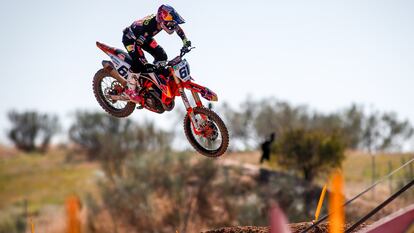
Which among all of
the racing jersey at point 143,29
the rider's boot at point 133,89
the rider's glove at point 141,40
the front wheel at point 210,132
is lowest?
the front wheel at point 210,132

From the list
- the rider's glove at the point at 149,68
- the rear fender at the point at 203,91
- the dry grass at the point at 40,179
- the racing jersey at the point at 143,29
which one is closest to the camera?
the rear fender at the point at 203,91

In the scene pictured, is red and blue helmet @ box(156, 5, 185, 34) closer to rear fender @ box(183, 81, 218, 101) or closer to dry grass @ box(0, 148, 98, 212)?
rear fender @ box(183, 81, 218, 101)

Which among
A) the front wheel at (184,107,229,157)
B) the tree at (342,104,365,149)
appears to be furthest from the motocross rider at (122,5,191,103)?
the tree at (342,104,365,149)

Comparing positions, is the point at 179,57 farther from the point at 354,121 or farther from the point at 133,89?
the point at 354,121

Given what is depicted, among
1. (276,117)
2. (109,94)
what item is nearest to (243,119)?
(276,117)

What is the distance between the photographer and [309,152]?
45281 mm

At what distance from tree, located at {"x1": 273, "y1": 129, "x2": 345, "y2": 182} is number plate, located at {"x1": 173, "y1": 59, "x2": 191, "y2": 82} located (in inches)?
1394

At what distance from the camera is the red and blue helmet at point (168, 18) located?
31.2ft

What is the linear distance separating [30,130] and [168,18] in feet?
342

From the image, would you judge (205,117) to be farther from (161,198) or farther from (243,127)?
(243,127)

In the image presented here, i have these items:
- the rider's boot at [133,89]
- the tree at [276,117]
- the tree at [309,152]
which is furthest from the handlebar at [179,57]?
the tree at [276,117]

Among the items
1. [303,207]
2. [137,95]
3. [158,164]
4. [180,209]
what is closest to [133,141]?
[158,164]

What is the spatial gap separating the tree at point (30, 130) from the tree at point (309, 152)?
69998 millimetres

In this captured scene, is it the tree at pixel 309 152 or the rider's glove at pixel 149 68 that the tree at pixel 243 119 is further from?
the rider's glove at pixel 149 68
